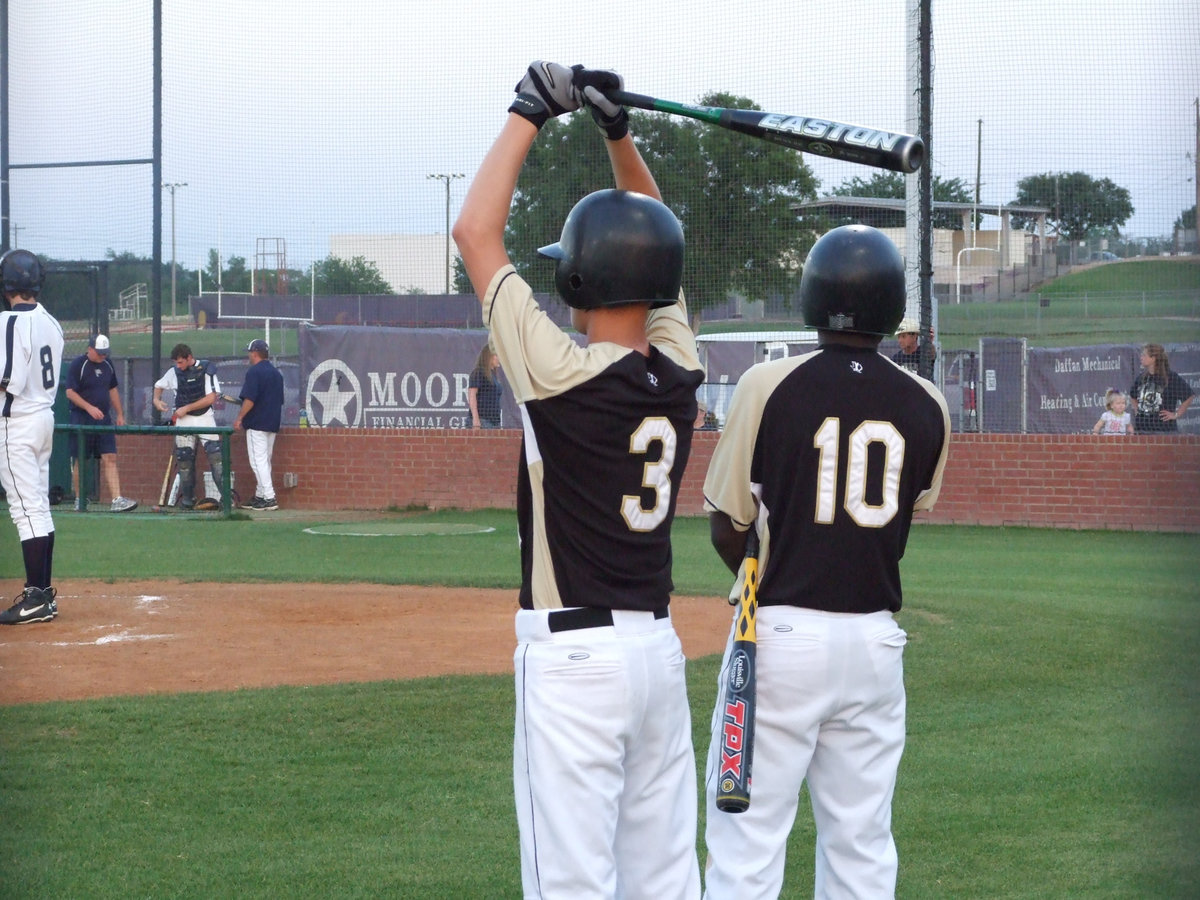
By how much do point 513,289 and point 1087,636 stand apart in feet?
21.9

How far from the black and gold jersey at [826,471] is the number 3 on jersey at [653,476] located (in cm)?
40

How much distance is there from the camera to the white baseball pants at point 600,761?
2805mm

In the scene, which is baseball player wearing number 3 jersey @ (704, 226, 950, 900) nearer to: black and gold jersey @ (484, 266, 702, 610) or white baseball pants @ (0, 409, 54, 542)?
black and gold jersey @ (484, 266, 702, 610)

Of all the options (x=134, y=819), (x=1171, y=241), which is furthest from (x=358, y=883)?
(x=1171, y=241)

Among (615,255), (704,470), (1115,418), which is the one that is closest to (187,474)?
(704,470)

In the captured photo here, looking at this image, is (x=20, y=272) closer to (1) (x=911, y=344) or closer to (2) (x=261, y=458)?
(1) (x=911, y=344)

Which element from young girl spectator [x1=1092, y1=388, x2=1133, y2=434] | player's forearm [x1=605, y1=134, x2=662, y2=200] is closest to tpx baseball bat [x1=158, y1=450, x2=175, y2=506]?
young girl spectator [x1=1092, y1=388, x2=1133, y2=434]

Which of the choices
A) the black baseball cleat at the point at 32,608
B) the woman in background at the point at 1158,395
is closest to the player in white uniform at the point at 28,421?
the black baseball cleat at the point at 32,608

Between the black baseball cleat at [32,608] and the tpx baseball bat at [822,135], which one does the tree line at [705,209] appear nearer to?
the black baseball cleat at [32,608]

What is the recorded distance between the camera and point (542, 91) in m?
3.00

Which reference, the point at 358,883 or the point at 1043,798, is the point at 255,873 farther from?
the point at 1043,798

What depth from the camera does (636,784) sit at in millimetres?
2971

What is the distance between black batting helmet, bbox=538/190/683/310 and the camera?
2975 mm

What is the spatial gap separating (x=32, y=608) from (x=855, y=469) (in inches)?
269
